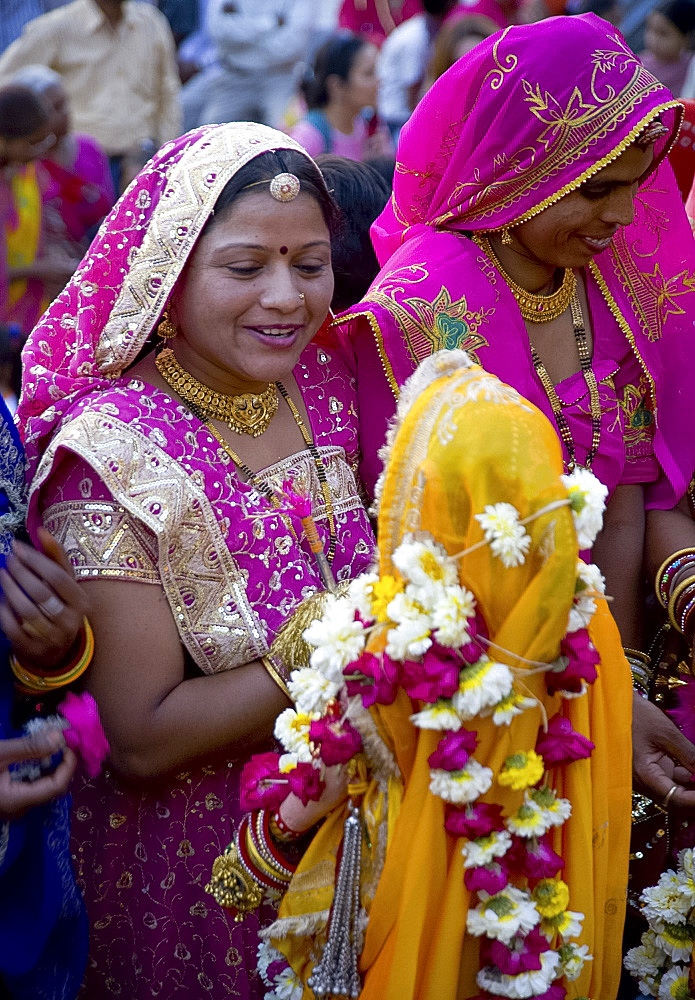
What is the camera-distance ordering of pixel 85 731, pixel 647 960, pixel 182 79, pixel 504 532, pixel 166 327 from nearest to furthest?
pixel 504 532
pixel 85 731
pixel 166 327
pixel 647 960
pixel 182 79

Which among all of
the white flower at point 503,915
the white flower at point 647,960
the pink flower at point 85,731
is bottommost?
the white flower at point 647,960

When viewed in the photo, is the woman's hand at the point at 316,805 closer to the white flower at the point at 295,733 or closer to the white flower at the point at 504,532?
the white flower at the point at 295,733

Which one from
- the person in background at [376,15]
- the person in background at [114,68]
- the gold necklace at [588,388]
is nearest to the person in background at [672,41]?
the person in background at [376,15]

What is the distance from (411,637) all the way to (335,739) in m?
0.22

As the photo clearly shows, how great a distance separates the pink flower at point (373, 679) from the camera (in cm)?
163

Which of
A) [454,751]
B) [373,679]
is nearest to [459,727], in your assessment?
[454,751]

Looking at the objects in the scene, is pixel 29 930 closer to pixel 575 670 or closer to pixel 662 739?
pixel 575 670

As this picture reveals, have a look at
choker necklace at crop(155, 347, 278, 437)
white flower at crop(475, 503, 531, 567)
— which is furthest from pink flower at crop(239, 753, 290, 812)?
choker necklace at crop(155, 347, 278, 437)

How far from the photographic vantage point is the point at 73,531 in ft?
6.63

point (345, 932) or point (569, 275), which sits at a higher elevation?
point (569, 275)

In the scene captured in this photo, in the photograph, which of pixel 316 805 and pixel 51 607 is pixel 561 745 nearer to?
pixel 316 805

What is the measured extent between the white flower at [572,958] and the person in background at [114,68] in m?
6.25

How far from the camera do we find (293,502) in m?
2.28

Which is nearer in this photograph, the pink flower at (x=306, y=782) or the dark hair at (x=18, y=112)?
the pink flower at (x=306, y=782)
